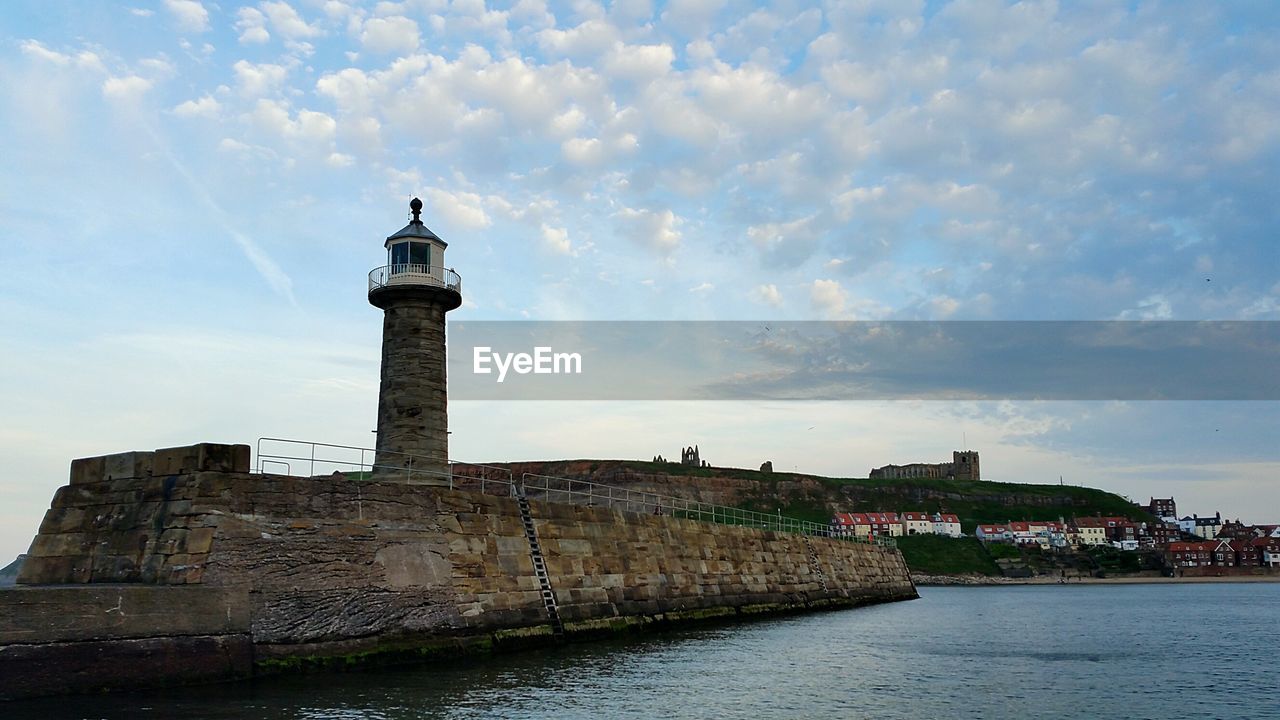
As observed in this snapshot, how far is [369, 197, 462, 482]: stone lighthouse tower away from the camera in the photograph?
100ft

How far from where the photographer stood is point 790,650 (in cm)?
2845

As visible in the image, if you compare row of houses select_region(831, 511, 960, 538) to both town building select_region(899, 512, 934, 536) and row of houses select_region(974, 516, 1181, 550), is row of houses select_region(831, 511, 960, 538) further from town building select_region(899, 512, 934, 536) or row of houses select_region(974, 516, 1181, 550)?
row of houses select_region(974, 516, 1181, 550)

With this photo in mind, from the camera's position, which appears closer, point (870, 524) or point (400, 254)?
point (400, 254)

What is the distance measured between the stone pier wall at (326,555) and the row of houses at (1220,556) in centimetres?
13692

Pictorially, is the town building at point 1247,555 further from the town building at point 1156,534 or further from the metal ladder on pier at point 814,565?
the metal ladder on pier at point 814,565

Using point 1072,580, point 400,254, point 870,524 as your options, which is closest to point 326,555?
point 400,254

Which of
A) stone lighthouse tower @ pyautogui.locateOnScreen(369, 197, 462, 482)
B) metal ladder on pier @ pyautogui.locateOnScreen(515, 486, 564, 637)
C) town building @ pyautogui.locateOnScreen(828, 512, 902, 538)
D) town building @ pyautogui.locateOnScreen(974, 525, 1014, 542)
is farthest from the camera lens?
town building @ pyautogui.locateOnScreen(828, 512, 902, 538)

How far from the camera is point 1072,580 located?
130 metres

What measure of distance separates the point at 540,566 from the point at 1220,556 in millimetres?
144266

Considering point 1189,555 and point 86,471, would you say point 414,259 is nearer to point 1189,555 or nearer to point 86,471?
point 86,471

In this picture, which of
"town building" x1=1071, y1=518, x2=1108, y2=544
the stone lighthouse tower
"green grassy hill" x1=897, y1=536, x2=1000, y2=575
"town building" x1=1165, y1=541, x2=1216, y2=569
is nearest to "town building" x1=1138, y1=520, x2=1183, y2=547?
"town building" x1=1071, y1=518, x2=1108, y2=544

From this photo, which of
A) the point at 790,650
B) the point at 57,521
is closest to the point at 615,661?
the point at 790,650

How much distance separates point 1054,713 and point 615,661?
33.0 ft

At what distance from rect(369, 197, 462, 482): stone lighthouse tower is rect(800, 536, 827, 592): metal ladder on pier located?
2450cm
